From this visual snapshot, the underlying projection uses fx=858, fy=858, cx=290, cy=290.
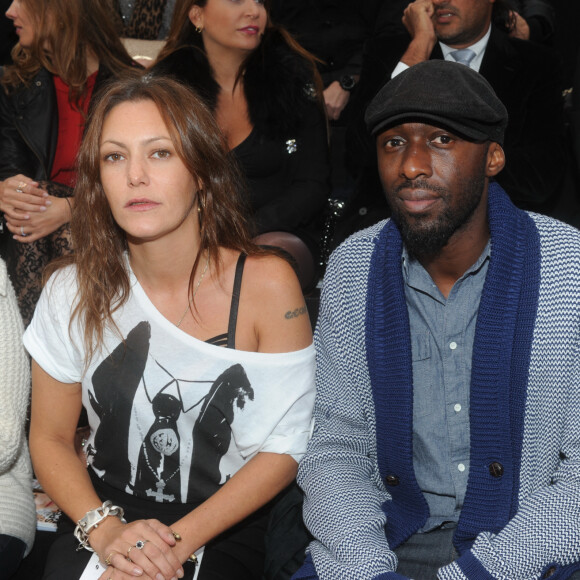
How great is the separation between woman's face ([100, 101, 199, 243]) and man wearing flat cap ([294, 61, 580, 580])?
46 centimetres

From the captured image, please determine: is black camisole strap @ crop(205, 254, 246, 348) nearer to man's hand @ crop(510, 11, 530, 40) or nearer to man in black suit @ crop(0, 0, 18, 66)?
man's hand @ crop(510, 11, 530, 40)

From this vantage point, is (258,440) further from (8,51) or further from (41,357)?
(8,51)

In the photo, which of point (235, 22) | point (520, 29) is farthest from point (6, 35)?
point (520, 29)

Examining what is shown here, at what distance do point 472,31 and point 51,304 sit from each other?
6.01 feet

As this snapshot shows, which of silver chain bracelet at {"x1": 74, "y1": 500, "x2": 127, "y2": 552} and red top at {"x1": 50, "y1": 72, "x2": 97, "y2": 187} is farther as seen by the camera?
red top at {"x1": 50, "y1": 72, "x2": 97, "y2": 187}

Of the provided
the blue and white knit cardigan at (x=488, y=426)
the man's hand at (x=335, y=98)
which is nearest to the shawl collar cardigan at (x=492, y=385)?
the blue and white knit cardigan at (x=488, y=426)

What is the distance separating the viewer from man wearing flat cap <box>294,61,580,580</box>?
183 centimetres

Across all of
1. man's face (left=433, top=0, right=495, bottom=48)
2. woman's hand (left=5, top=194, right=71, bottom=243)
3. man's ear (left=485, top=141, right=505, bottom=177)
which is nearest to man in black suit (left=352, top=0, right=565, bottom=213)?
man's face (left=433, top=0, right=495, bottom=48)

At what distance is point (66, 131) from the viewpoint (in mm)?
3264

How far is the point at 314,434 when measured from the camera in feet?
6.81

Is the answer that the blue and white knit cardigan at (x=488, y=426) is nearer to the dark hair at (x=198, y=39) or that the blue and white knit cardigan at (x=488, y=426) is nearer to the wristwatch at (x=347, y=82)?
the dark hair at (x=198, y=39)

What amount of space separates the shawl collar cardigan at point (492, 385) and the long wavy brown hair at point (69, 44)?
5.75 ft

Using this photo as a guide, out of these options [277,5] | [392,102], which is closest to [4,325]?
[392,102]

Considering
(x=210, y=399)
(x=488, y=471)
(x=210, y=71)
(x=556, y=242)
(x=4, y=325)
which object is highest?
(x=210, y=71)
